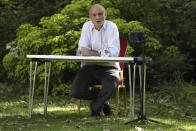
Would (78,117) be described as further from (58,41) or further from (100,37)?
(58,41)

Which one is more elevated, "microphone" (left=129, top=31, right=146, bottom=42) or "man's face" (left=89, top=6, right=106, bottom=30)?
"man's face" (left=89, top=6, right=106, bottom=30)

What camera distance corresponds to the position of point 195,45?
8273 mm

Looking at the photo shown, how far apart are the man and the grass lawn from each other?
0.82ft

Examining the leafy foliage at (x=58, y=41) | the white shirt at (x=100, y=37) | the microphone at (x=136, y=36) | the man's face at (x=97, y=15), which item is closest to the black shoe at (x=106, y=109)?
the white shirt at (x=100, y=37)

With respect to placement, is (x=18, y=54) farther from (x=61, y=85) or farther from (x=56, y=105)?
(x=56, y=105)

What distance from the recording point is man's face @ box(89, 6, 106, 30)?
485 centimetres

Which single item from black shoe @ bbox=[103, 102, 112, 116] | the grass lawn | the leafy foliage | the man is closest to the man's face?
the man

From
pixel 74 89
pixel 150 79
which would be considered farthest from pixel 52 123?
pixel 150 79

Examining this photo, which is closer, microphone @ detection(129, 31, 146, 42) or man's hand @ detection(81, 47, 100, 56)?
microphone @ detection(129, 31, 146, 42)

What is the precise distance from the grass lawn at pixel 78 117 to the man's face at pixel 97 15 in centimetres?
110

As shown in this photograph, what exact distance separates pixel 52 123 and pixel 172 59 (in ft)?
13.1

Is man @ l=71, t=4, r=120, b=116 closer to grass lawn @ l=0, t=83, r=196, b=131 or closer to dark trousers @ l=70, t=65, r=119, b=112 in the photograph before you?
dark trousers @ l=70, t=65, r=119, b=112

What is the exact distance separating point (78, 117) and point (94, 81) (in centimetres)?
48

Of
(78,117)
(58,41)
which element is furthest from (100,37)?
(58,41)
